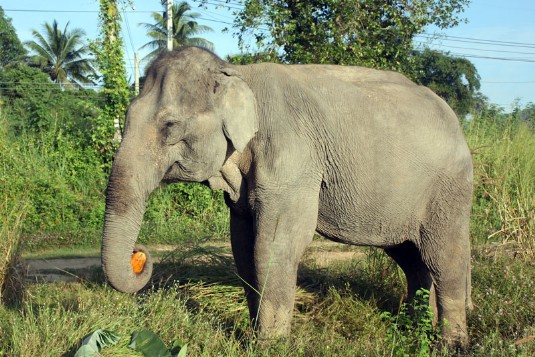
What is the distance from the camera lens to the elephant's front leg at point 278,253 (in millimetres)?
4652

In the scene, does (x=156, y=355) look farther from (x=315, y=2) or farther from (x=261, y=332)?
(x=315, y=2)

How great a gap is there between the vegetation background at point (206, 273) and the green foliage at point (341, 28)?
3.4 inches

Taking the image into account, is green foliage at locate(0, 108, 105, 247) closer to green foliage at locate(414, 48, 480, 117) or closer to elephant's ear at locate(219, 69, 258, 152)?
elephant's ear at locate(219, 69, 258, 152)

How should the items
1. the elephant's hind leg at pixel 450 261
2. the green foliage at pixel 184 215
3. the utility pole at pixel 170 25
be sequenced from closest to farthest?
the elephant's hind leg at pixel 450 261 → the green foliage at pixel 184 215 → the utility pole at pixel 170 25

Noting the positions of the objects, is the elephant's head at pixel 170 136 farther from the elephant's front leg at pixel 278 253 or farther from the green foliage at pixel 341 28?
the green foliage at pixel 341 28

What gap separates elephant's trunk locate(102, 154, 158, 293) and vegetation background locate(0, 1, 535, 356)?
0.43 metres

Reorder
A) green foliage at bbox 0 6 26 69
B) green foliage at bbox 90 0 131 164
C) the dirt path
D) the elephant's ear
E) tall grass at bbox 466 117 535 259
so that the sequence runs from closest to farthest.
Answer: the elephant's ear, tall grass at bbox 466 117 535 259, the dirt path, green foliage at bbox 90 0 131 164, green foliage at bbox 0 6 26 69

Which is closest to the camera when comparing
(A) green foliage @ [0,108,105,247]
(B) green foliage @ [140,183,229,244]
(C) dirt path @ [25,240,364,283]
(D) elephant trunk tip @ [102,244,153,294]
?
(D) elephant trunk tip @ [102,244,153,294]

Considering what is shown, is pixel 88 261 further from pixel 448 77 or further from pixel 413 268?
pixel 448 77

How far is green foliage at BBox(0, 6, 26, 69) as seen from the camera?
146ft

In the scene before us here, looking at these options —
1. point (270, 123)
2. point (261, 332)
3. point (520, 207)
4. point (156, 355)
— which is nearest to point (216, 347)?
point (261, 332)

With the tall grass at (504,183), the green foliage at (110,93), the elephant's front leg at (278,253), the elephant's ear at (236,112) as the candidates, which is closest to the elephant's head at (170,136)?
the elephant's ear at (236,112)

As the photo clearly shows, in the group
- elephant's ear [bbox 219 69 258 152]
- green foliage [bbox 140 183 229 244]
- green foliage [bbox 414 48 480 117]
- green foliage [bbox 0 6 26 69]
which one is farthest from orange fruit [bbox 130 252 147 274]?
green foliage [bbox 0 6 26 69]

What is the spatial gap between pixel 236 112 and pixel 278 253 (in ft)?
3.26
